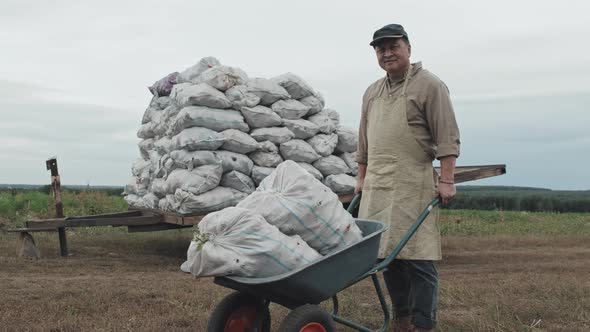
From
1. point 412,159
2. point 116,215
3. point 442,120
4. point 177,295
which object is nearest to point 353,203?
point 412,159

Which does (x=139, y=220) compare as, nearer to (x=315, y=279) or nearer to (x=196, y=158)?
(x=196, y=158)

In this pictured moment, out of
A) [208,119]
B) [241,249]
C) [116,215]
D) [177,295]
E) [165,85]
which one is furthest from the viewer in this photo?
[165,85]

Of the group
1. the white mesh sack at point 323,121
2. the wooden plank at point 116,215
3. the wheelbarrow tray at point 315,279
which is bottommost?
the wheelbarrow tray at point 315,279

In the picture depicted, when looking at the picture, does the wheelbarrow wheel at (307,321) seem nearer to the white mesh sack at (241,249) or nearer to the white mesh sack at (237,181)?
the white mesh sack at (241,249)

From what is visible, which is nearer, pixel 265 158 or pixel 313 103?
pixel 265 158

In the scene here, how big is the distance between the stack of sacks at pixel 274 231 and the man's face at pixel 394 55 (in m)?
0.92

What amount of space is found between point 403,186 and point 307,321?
1121 millimetres

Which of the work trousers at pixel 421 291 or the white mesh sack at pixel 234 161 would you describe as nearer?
the work trousers at pixel 421 291

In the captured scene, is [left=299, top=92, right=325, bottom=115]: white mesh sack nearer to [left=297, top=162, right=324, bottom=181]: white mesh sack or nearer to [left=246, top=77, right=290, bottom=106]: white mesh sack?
[left=246, top=77, right=290, bottom=106]: white mesh sack

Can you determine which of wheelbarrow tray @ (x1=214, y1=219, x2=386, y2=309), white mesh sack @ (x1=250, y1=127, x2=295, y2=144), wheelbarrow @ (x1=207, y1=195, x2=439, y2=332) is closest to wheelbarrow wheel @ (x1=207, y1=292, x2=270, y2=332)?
wheelbarrow @ (x1=207, y1=195, x2=439, y2=332)

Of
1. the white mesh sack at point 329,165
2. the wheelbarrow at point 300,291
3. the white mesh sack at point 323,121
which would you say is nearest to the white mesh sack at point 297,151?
the white mesh sack at point 329,165

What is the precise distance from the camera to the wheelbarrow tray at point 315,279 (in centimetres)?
263

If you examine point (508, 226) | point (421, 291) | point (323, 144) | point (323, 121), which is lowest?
point (508, 226)

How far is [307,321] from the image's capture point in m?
2.76
